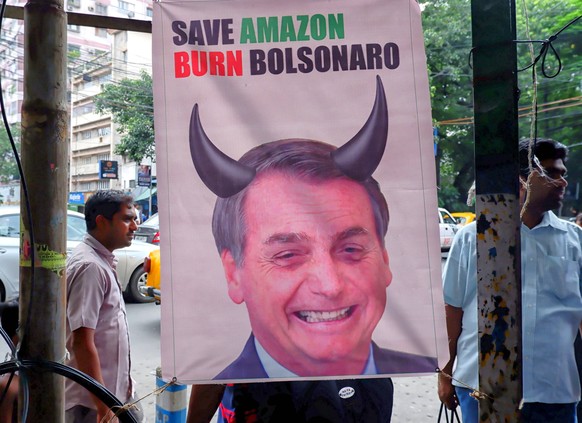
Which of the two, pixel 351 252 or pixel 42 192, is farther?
pixel 42 192

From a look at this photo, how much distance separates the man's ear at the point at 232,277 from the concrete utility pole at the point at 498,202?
0.69 meters

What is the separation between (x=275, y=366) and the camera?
5.92 feet

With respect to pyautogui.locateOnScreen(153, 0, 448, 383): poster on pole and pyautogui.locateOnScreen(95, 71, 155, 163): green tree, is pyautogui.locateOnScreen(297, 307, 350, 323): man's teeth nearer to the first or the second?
pyautogui.locateOnScreen(153, 0, 448, 383): poster on pole

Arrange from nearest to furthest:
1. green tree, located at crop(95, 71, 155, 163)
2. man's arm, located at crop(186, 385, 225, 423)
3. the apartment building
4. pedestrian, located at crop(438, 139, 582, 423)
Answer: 1. man's arm, located at crop(186, 385, 225, 423)
2. pedestrian, located at crop(438, 139, 582, 423)
3. green tree, located at crop(95, 71, 155, 163)
4. the apartment building

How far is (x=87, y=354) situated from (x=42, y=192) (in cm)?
89

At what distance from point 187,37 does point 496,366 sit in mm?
1288

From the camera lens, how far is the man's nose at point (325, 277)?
5.85ft

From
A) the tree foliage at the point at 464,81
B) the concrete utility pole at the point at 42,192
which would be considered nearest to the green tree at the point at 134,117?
the tree foliage at the point at 464,81

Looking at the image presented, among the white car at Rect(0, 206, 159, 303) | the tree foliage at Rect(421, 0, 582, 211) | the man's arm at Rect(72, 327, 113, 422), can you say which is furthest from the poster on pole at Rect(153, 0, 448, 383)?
the tree foliage at Rect(421, 0, 582, 211)

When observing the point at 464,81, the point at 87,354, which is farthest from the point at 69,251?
the point at 464,81

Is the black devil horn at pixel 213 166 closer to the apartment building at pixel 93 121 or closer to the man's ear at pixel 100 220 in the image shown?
the man's ear at pixel 100 220

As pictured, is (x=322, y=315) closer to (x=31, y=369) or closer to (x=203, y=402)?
(x=203, y=402)

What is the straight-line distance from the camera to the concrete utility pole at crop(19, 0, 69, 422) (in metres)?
1.94

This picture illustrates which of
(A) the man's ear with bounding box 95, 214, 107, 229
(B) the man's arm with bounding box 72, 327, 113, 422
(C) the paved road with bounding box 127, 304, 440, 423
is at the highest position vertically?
(A) the man's ear with bounding box 95, 214, 107, 229
